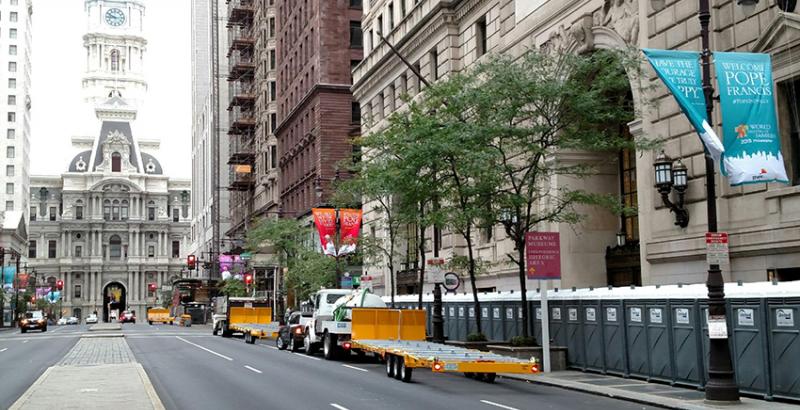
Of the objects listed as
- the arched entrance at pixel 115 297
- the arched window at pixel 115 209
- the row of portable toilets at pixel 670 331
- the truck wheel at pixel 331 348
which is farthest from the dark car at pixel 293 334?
the arched window at pixel 115 209

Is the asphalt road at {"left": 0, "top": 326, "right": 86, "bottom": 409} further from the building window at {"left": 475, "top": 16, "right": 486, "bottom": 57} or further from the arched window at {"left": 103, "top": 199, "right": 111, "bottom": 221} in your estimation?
the arched window at {"left": 103, "top": 199, "right": 111, "bottom": 221}

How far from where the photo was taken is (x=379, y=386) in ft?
72.7

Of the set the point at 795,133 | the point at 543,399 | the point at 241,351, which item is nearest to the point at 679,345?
the point at 543,399

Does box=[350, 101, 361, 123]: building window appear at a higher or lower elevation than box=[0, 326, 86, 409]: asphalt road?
higher

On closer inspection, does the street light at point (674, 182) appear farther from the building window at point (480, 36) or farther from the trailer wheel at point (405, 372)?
the building window at point (480, 36)

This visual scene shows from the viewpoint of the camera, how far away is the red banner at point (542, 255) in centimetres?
2592

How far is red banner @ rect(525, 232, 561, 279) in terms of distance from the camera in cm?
2592

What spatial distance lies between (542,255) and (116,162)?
181m

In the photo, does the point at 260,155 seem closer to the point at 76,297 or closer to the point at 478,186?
the point at 478,186

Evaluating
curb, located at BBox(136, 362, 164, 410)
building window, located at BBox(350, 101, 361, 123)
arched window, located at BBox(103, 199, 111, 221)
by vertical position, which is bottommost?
curb, located at BBox(136, 362, 164, 410)

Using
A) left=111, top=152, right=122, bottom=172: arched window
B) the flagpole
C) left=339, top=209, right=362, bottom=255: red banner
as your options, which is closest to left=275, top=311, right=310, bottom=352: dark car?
left=339, top=209, right=362, bottom=255: red banner

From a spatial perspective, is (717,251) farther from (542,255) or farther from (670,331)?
(542,255)

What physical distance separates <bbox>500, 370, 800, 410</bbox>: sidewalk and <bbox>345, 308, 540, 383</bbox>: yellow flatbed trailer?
789 mm

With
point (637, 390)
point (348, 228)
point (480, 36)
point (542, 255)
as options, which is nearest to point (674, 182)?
point (542, 255)
